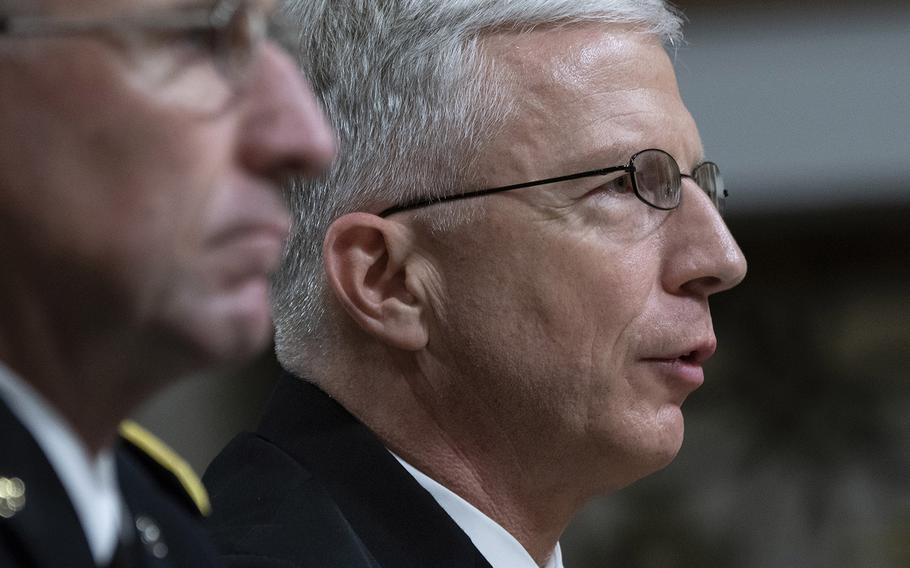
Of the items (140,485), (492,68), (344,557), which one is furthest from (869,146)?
(140,485)

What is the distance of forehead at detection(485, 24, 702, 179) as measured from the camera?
2270 millimetres

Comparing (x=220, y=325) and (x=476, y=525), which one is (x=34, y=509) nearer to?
(x=220, y=325)

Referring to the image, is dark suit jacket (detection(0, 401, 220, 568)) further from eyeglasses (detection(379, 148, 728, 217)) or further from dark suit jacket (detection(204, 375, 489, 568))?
eyeglasses (detection(379, 148, 728, 217))

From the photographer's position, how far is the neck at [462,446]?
2266 mm

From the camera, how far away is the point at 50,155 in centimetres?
117

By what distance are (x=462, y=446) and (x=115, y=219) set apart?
1184 mm

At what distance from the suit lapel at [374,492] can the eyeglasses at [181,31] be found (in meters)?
1.05

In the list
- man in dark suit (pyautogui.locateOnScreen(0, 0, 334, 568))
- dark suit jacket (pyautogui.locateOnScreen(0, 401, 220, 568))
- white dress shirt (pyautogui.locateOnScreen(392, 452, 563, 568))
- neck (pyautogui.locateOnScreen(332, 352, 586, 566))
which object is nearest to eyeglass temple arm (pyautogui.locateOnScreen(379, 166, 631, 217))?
neck (pyautogui.locateOnScreen(332, 352, 586, 566))

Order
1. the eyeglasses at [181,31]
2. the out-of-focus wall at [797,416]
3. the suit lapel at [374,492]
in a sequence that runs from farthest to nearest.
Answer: the out-of-focus wall at [797,416] → the suit lapel at [374,492] → the eyeglasses at [181,31]

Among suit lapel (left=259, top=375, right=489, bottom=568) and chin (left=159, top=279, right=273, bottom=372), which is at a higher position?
chin (left=159, top=279, right=273, bottom=372)

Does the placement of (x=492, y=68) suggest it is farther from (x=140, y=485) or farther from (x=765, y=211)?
(x=765, y=211)

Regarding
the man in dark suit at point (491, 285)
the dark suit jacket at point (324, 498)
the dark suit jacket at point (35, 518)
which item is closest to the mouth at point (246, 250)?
the dark suit jacket at point (35, 518)

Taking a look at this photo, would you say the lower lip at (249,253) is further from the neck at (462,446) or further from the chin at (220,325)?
the neck at (462,446)

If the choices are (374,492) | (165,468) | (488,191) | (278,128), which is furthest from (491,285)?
(278,128)
